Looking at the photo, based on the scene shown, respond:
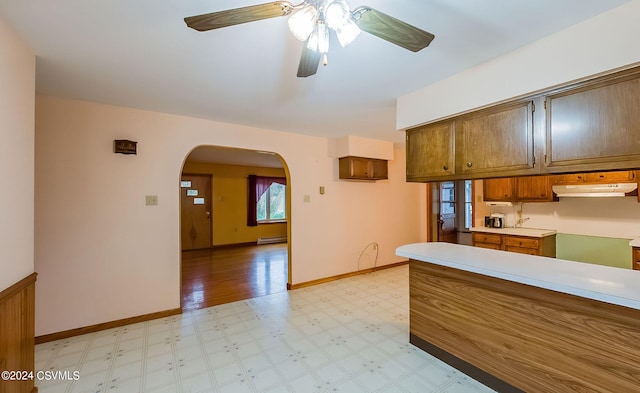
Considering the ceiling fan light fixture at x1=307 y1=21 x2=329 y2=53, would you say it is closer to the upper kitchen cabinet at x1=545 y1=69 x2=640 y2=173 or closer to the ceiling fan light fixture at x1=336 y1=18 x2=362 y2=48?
the ceiling fan light fixture at x1=336 y1=18 x2=362 y2=48

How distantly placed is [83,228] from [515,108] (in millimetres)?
3974

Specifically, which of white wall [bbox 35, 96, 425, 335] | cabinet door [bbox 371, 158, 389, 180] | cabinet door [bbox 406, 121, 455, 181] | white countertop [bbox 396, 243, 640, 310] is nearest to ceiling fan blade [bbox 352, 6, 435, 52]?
cabinet door [bbox 406, 121, 455, 181]

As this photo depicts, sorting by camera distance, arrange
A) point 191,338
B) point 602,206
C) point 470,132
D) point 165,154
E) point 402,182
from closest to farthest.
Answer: point 470,132 < point 191,338 < point 165,154 < point 602,206 < point 402,182

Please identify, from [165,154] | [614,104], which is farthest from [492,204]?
[165,154]

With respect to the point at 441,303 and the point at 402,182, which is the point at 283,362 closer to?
the point at 441,303

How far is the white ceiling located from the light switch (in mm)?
984

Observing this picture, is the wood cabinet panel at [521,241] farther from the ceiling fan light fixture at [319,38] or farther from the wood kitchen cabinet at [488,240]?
the ceiling fan light fixture at [319,38]

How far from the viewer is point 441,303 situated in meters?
2.26

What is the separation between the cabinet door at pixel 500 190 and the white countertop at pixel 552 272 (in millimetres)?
2324

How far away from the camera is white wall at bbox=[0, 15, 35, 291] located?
4.95 ft

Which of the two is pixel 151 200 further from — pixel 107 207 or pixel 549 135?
pixel 549 135

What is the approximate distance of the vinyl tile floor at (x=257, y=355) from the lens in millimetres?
1964

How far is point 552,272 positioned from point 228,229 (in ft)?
22.7

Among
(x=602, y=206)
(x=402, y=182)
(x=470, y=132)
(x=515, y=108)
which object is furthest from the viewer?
(x=402, y=182)
